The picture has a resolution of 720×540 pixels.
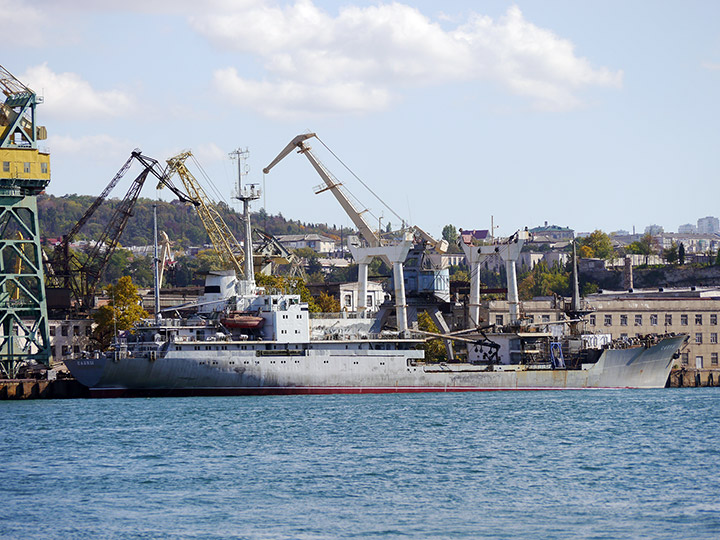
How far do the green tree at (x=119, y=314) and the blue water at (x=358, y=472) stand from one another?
24.2 meters

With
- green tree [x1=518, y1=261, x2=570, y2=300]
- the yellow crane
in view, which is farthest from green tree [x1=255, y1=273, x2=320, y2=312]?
green tree [x1=518, y1=261, x2=570, y2=300]

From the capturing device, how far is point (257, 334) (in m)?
65.2

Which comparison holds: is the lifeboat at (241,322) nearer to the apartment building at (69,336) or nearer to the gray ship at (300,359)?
the gray ship at (300,359)

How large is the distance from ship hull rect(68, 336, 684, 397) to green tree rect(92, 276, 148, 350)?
16210 mm

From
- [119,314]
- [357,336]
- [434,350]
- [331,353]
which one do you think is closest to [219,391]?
[331,353]

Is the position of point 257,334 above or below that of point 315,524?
above

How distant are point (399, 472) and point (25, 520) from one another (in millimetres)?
11528

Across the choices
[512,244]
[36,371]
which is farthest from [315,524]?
[512,244]

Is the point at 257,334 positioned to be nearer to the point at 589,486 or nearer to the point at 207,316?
the point at 207,316

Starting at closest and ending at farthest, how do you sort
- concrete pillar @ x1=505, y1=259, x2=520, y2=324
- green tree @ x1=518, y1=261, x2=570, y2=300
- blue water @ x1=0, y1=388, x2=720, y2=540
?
blue water @ x1=0, y1=388, x2=720, y2=540, concrete pillar @ x1=505, y1=259, x2=520, y2=324, green tree @ x1=518, y1=261, x2=570, y2=300

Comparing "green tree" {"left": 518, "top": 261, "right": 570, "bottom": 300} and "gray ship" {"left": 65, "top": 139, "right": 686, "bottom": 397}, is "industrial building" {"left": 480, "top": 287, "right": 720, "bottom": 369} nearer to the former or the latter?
"gray ship" {"left": 65, "top": 139, "right": 686, "bottom": 397}

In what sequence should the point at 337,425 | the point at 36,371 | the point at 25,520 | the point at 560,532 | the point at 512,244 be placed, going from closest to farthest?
the point at 560,532 < the point at 25,520 < the point at 337,425 < the point at 36,371 < the point at 512,244

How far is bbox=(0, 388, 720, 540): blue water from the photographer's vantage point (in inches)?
1061

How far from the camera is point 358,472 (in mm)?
34281
